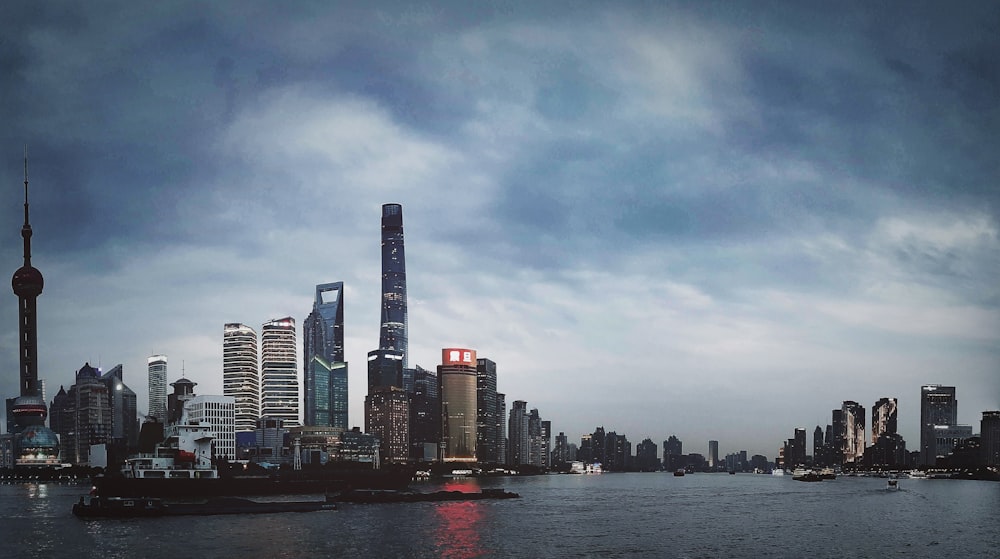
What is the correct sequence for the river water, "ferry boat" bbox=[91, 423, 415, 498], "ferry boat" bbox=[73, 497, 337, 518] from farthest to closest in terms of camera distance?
"ferry boat" bbox=[91, 423, 415, 498] < "ferry boat" bbox=[73, 497, 337, 518] < the river water

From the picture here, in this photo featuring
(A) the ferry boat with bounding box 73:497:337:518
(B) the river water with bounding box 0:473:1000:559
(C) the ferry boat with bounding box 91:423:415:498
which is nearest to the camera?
(B) the river water with bounding box 0:473:1000:559

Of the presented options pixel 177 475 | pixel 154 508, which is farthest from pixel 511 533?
pixel 177 475

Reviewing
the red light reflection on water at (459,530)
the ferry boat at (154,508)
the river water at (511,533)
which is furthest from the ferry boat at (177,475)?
the red light reflection on water at (459,530)

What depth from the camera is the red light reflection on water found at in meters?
90.4

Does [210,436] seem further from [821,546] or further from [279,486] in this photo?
[821,546]

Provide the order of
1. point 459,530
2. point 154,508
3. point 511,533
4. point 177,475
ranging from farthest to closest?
point 177,475 → point 154,508 → point 459,530 → point 511,533

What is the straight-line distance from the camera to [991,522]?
13200cm

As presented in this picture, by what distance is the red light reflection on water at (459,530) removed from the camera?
9044 cm

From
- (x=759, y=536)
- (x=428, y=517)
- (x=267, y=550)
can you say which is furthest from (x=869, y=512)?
(x=267, y=550)

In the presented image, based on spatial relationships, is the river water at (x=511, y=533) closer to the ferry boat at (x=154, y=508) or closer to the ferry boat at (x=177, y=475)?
the ferry boat at (x=154, y=508)

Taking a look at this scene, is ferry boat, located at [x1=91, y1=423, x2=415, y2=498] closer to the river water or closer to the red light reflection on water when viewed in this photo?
the river water

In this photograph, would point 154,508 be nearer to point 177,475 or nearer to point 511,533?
point 177,475

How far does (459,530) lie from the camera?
113 metres

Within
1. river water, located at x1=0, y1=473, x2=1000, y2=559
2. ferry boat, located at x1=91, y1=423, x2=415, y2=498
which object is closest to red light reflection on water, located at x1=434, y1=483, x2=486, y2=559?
river water, located at x1=0, y1=473, x2=1000, y2=559
